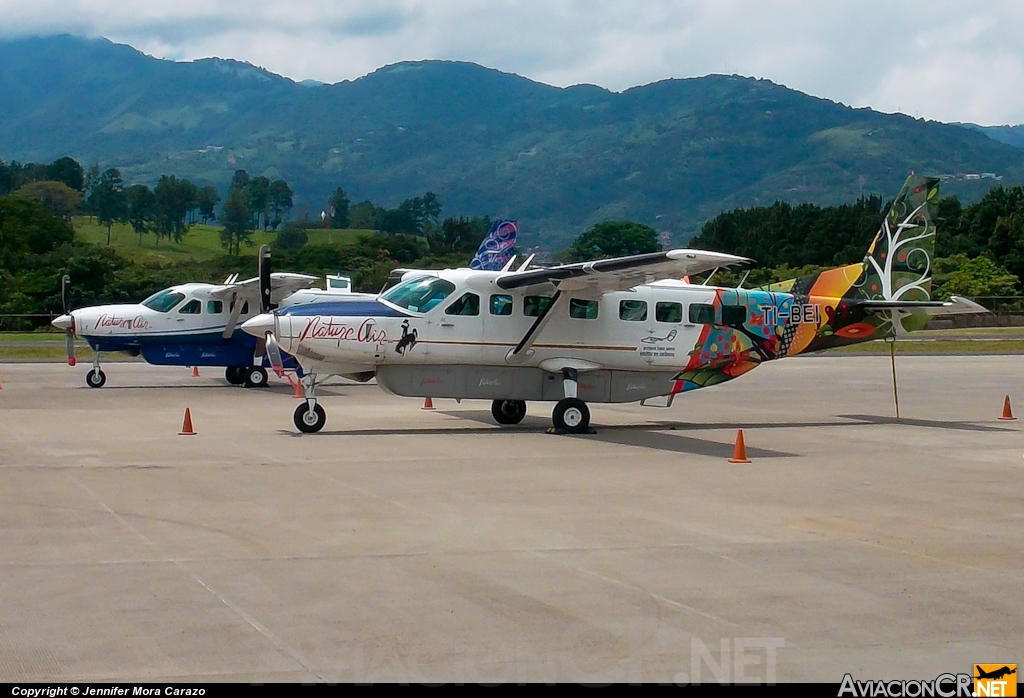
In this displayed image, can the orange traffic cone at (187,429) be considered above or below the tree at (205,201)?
→ below

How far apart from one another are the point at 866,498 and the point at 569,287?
24.1ft

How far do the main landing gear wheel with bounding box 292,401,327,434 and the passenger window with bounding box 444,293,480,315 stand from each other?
249 centimetres

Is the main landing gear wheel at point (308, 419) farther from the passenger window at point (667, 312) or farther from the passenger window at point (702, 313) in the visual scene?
the passenger window at point (702, 313)

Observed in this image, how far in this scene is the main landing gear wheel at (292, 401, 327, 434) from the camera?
1844cm

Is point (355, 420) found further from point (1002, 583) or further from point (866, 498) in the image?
point (1002, 583)

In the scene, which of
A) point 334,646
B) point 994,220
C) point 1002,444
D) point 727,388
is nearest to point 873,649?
point 334,646

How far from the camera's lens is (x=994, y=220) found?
92.3 metres

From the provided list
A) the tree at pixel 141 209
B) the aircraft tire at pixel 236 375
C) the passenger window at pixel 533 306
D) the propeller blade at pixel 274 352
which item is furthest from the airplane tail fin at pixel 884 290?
the tree at pixel 141 209

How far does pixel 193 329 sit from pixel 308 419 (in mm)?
12283

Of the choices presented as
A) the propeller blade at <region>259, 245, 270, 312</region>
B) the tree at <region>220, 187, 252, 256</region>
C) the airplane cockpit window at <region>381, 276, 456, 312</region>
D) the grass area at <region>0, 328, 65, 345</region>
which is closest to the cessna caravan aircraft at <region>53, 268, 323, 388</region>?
the propeller blade at <region>259, 245, 270, 312</region>

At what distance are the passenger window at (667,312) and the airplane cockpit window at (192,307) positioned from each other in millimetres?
13964

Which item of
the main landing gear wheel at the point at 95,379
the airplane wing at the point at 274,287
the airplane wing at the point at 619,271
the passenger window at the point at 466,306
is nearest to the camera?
the airplane wing at the point at 619,271

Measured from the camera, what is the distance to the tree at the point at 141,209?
475 feet

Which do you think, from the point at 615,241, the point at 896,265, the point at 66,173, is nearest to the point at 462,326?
the point at 896,265
